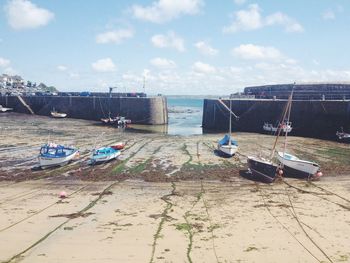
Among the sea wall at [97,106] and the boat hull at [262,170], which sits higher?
the sea wall at [97,106]

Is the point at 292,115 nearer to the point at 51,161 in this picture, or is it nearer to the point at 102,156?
the point at 102,156

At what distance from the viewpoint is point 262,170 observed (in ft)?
76.8

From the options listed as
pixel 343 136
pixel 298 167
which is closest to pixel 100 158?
pixel 298 167

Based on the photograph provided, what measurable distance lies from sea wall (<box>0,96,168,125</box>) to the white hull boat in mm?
37292

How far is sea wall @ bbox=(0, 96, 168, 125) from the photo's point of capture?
6100cm

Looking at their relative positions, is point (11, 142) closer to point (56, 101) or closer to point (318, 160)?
point (318, 160)

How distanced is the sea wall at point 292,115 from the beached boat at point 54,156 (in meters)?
25.1

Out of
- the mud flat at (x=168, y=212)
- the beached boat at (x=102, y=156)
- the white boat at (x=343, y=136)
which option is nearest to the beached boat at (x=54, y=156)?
the mud flat at (x=168, y=212)

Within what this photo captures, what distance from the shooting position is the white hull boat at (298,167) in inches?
931

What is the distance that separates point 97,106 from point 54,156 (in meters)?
41.3

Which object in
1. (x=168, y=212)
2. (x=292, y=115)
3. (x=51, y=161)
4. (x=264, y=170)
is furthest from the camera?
(x=292, y=115)

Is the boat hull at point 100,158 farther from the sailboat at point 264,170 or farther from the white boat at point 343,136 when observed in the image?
the white boat at point 343,136

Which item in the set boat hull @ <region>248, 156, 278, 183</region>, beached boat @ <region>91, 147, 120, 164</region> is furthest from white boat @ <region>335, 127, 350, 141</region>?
beached boat @ <region>91, 147, 120, 164</region>

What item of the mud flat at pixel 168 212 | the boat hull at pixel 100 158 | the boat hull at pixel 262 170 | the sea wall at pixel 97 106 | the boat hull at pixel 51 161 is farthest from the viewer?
the sea wall at pixel 97 106
